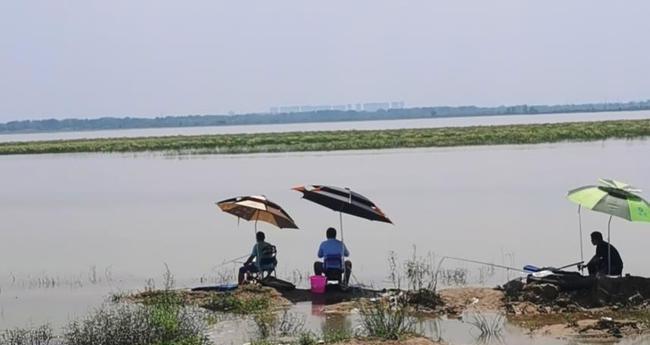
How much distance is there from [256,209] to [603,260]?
4641 millimetres

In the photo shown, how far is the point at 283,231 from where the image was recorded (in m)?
18.0

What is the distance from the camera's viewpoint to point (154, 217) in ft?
72.4

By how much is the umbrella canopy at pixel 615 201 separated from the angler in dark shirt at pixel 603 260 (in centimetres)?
57

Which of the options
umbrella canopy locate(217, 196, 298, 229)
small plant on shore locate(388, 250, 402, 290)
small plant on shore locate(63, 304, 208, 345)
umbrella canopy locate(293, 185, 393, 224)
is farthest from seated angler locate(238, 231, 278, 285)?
small plant on shore locate(63, 304, 208, 345)

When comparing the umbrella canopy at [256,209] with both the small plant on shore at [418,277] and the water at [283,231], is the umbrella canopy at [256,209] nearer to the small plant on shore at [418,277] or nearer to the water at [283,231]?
the water at [283,231]

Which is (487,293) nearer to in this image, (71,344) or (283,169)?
(71,344)

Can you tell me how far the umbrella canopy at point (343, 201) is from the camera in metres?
11.4

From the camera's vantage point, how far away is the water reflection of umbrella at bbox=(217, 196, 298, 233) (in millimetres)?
12328

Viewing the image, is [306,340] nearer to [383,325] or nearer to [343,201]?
[383,325]

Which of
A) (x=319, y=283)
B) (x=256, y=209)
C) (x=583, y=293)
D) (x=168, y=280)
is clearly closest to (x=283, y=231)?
(x=256, y=209)

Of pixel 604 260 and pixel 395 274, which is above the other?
pixel 604 260

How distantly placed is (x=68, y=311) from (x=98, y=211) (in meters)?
12.7

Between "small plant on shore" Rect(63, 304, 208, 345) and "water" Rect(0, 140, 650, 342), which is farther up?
"small plant on shore" Rect(63, 304, 208, 345)

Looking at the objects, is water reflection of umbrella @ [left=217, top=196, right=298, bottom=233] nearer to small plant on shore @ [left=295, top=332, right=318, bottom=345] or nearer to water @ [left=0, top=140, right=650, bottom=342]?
water @ [left=0, top=140, right=650, bottom=342]
